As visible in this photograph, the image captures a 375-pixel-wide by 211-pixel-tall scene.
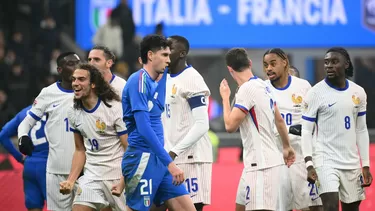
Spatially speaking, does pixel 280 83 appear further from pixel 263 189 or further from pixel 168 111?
pixel 263 189

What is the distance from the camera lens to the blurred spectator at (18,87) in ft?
72.2

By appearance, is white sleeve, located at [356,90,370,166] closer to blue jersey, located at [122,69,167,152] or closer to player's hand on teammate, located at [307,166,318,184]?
player's hand on teammate, located at [307,166,318,184]

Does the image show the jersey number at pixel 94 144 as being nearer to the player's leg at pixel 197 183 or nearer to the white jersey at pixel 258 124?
the player's leg at pixel 197 183

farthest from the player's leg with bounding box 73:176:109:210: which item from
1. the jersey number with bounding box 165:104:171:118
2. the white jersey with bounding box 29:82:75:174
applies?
the jersey number with bounding box 165:104:171:118

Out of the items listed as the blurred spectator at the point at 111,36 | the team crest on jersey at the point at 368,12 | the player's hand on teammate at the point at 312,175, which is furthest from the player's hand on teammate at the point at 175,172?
the team crest on jersey at the point at 368,12

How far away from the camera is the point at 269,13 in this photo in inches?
957

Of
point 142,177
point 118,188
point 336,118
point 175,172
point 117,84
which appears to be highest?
point 117,84

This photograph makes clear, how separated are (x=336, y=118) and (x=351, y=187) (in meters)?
0.72

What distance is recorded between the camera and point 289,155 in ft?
34.2

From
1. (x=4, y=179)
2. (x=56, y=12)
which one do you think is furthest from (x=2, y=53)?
(x=4, y=179)

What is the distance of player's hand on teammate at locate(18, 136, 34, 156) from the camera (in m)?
11.1

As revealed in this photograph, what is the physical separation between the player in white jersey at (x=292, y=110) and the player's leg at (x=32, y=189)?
2813 mm

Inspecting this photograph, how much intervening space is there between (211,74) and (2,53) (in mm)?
5399

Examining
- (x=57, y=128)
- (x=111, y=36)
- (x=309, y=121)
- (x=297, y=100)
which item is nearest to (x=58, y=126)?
(x=57, y=128)
